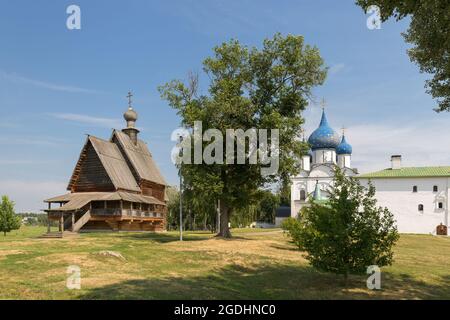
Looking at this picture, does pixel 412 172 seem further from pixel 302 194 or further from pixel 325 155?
pixel 302 194

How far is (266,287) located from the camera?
47.8 feet

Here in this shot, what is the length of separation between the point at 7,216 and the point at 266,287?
3665 centimetres

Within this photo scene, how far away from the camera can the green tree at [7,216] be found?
136 ft

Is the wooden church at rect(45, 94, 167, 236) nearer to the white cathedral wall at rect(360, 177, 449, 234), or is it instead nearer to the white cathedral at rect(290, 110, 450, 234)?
the white cathedral at rect(290, 110, 450, 234)

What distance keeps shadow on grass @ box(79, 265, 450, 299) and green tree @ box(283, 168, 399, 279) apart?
1.08m

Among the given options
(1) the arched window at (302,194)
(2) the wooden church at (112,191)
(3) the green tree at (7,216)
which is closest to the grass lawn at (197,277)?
(2) the wooden church at (112,191)

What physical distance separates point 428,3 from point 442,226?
2320 inches

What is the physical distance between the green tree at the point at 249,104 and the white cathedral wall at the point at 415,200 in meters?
38.7

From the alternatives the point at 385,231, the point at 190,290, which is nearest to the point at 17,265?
the point at 190,290

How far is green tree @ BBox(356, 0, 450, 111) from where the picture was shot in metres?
12.1

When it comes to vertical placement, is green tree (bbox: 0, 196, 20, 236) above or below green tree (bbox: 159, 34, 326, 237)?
below

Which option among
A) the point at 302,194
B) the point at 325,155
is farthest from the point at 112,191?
the point at 325,155

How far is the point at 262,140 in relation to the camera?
27766 mm

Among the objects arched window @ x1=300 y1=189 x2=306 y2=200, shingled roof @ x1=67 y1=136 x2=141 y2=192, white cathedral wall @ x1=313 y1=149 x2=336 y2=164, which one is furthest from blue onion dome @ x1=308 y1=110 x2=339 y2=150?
shingled roof @ x1=67 y1=136 x2=141 y2=192
